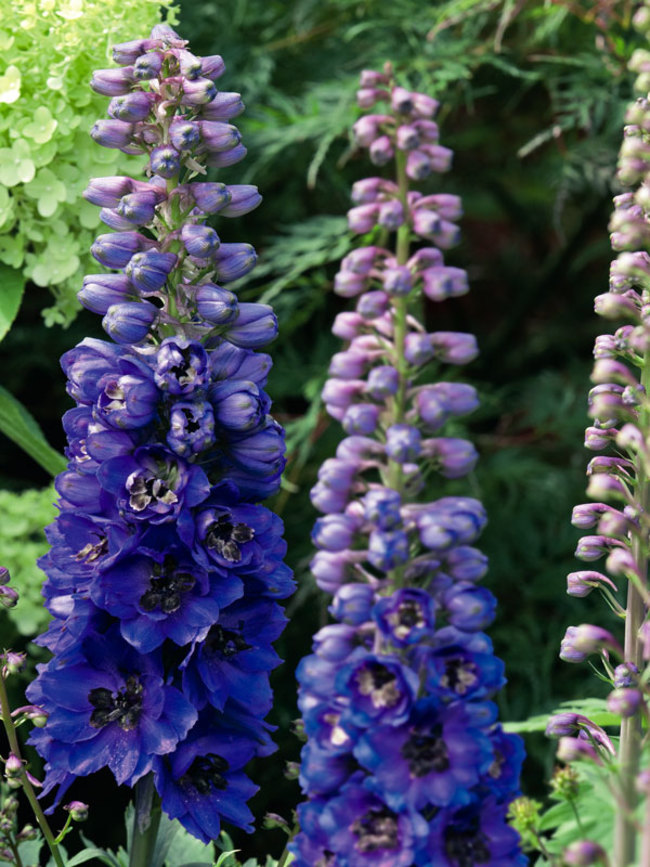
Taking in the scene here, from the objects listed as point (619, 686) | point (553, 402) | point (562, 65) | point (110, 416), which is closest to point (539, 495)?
point (553, 402)

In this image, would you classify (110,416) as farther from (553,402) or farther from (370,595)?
(553,402)

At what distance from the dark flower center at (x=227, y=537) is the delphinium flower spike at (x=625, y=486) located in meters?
0.32

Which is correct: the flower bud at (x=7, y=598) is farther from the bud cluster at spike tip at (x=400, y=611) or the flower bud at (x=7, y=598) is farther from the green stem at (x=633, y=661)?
the green stem at (x=633, y=661)

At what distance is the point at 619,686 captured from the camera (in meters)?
1.18

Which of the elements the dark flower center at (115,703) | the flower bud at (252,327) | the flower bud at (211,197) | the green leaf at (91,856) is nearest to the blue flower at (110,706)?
the dark flower center at (115,703)

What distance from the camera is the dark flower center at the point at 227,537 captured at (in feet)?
3.72

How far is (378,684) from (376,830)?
0.12 metres

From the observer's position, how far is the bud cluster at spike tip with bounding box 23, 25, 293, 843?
113 cm

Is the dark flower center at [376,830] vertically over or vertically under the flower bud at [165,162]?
under

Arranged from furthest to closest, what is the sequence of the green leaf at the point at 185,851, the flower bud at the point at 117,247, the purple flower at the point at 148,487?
the green leaf at the point at 185,851 < the flower bud at the point at 117,247 < the purple flower at the point at 148,487

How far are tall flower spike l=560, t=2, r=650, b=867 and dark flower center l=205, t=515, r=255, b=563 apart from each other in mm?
323

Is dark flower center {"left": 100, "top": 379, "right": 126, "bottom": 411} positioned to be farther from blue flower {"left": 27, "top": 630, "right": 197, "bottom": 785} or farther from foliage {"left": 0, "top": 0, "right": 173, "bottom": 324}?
foliage {"left": 0, "top": 0, "right": 173, "bottom": 324}

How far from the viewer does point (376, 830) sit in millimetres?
944

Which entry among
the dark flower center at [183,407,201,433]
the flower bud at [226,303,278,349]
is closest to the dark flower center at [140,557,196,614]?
the dark flower center at [183,407,201,433]
